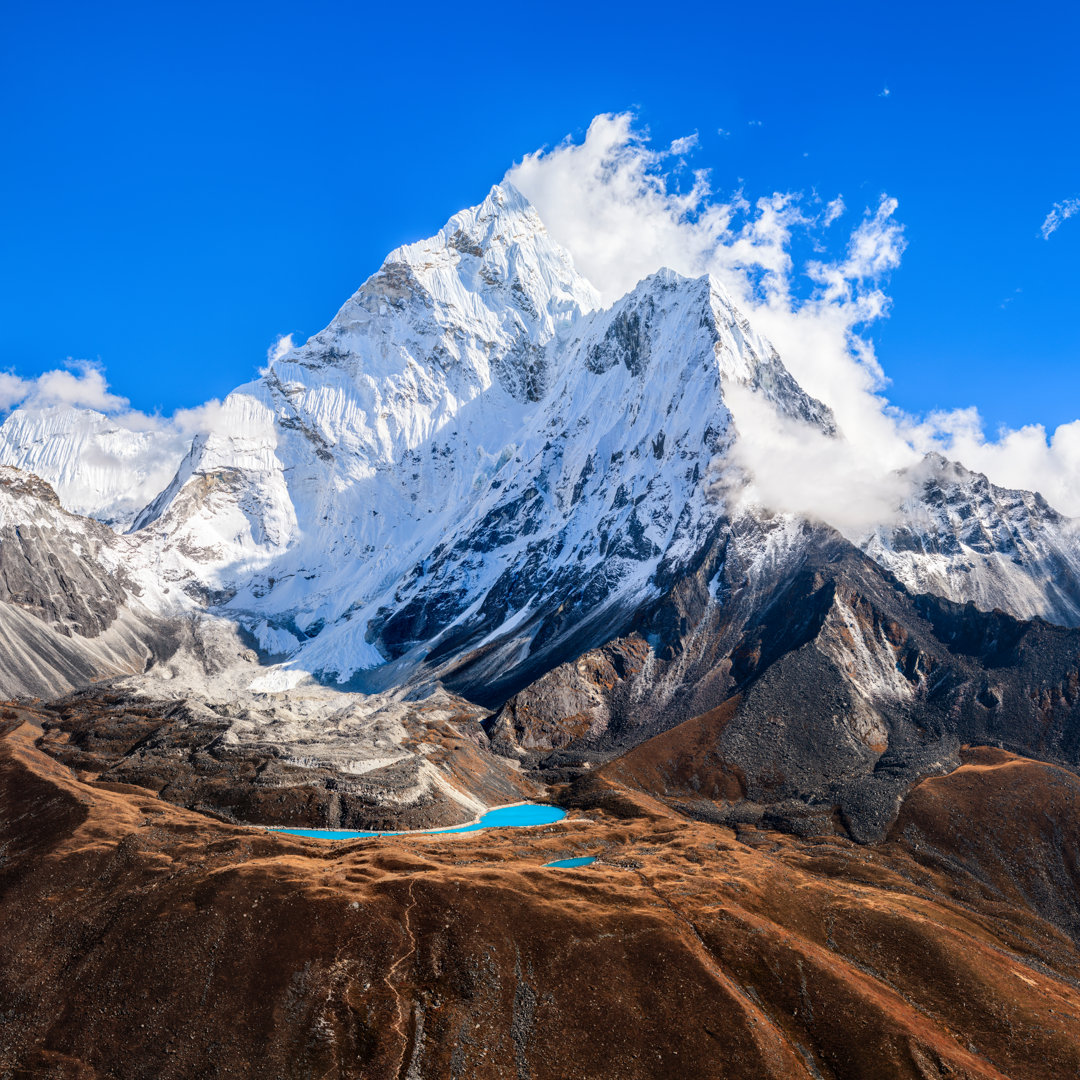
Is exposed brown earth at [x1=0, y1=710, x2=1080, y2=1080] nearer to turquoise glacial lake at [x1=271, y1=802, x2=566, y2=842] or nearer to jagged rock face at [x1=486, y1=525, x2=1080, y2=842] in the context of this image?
turquoise glacial lake at [x1=271, y1=802, x2=566, y2=842]

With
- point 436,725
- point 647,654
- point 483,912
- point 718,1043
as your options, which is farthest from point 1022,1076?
point 647,654

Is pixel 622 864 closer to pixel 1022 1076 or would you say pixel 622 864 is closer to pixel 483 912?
pixel 483 912

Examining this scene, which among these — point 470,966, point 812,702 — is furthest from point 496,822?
point 812,702

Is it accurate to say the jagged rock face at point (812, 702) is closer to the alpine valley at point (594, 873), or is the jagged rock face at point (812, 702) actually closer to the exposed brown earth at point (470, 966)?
the alpine valley at point (594, 873)

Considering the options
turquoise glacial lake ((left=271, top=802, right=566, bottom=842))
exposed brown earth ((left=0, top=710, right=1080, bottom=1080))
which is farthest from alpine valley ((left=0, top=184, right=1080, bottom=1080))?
turquoise glacial lake ((left=271, top=802, right=566, bottom=842))

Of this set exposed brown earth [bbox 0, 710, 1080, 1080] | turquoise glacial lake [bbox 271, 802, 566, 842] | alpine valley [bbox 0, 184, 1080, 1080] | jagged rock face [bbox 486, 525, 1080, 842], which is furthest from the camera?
jagged rock face [bbox 486, 525, 1080, 842]

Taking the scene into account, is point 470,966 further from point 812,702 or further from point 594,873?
point 812,702
